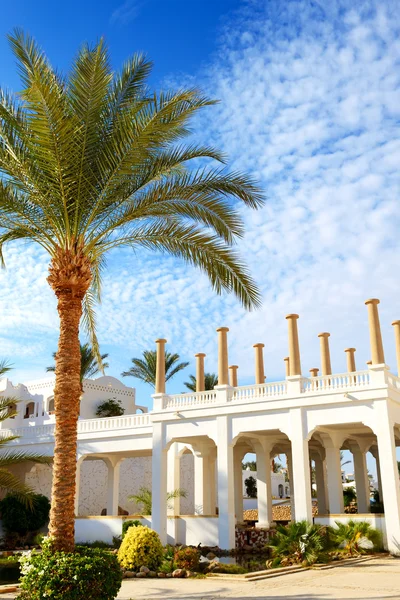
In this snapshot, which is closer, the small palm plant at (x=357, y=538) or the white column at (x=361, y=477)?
the small palm plant at (x=357, y=538)

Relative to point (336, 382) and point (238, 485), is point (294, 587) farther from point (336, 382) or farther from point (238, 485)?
point (238, 485)

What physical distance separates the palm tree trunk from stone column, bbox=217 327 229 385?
12282 millimetres

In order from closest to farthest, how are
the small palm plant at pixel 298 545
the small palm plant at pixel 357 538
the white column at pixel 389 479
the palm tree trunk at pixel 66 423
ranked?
the palm tree trunk at pixel 66 423
the small palm plant at pixel 298 545
the white column at pixel 389 479
the small palm plant at pixel 357 538

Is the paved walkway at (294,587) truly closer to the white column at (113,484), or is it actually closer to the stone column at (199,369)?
the stone column at (199,369)

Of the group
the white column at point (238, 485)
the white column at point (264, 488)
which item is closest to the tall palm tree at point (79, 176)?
the white column at point (264, 488)

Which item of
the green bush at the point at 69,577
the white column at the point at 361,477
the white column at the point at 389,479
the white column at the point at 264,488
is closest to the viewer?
the green bush at the point at 69,577

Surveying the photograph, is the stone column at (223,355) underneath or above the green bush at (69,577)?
above

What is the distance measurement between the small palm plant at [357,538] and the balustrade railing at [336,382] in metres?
4.37

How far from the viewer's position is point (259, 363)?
26.9m

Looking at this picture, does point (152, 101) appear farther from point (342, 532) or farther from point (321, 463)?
point (321, 463)

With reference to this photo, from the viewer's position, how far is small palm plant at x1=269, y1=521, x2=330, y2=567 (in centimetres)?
1764

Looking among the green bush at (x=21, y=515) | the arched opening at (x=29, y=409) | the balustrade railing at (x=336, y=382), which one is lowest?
the green bush at (x=21, y=515)

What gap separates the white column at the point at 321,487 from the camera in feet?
100.0

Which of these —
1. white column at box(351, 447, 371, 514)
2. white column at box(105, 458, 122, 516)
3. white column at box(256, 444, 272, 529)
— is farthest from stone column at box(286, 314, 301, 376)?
white column at box(105, 458, 122, 516)
